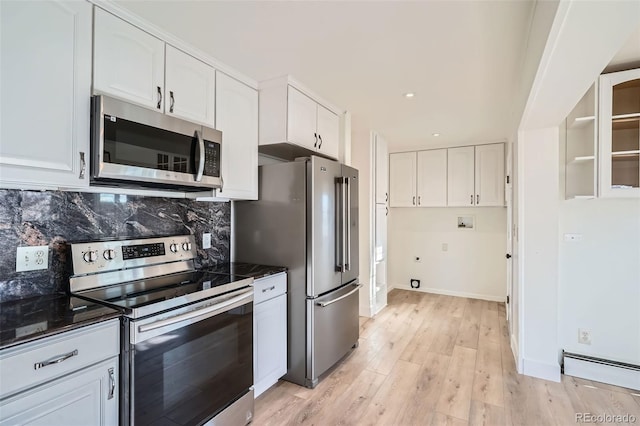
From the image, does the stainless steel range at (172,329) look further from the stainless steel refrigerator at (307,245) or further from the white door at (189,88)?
the white door at (189,88)

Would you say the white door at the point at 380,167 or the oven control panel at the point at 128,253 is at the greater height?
the white door at the point at 380,167

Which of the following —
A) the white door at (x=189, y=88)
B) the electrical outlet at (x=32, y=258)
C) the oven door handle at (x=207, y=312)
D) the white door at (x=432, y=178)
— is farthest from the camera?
the white door at (x=432, y=178)

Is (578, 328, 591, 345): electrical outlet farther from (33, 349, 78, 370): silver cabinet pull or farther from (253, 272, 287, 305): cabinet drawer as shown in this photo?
(33, 349, 78, 370): silver cabinet pull

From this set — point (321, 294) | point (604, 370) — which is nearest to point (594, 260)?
point (604, 370)

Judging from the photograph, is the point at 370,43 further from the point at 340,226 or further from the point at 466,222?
the point at 466,222

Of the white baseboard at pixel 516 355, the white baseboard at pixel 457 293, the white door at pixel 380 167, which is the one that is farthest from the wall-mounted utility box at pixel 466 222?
the white baseboard at pixel 516 355

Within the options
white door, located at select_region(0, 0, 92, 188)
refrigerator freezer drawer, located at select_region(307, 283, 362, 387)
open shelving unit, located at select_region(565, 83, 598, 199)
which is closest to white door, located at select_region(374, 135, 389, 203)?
refrigerator freezer drawer, located at select_region(307, 283, 362, 387)

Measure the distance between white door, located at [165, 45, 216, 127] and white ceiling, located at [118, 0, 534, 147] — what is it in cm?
13

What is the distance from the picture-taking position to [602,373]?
8.04 feet

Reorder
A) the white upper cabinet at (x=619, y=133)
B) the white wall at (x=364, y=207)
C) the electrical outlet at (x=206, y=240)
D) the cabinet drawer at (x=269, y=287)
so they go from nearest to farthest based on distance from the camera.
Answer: the cabinet drawer at (x=269, y=287), the white upper cabinet at (x=619, y=133), the electrical outlet at (x=206, y=240), the white wall at (x=364, y=207)

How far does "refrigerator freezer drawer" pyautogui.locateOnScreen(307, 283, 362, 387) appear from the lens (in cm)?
238

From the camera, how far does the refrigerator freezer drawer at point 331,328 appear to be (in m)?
2.38

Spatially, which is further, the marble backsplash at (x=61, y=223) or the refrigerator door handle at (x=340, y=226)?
the refrigerator door handle at (x=340, y=226)

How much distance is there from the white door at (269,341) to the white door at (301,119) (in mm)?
1290
